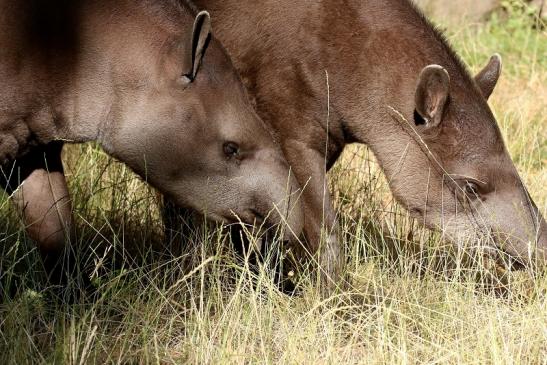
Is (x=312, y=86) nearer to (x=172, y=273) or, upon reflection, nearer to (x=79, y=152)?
(x=172, y=273)

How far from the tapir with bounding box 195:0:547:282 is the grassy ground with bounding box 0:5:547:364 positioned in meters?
0.26

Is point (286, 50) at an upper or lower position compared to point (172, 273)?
upper

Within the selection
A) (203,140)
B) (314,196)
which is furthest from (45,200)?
(314,196)

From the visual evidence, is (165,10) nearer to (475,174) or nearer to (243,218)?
(243,218)

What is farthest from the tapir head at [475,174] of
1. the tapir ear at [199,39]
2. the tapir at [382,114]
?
the tapir ear at [199,39]

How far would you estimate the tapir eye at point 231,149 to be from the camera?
5.71 m

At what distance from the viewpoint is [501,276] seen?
6.71m

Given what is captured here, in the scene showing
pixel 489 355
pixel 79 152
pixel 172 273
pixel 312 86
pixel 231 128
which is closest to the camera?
pixel 489 355

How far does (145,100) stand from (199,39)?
Result: 1.34 ft

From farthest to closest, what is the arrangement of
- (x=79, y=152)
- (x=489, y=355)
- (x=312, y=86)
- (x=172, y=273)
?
(x=79, y=152) < (x=312, y=86) < (x=172, y=273) < (x=489, y=355)

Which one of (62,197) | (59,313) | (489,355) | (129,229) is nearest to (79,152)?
(129,229)

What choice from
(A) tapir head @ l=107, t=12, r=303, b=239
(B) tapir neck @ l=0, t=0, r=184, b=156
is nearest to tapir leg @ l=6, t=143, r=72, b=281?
(B) tapir neck @ l=0, t=0, r=184, b=156

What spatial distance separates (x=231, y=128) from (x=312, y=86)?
99 cm

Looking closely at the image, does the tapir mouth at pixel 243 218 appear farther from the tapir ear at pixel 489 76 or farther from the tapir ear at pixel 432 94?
the tapir ear at pixel 489 76
